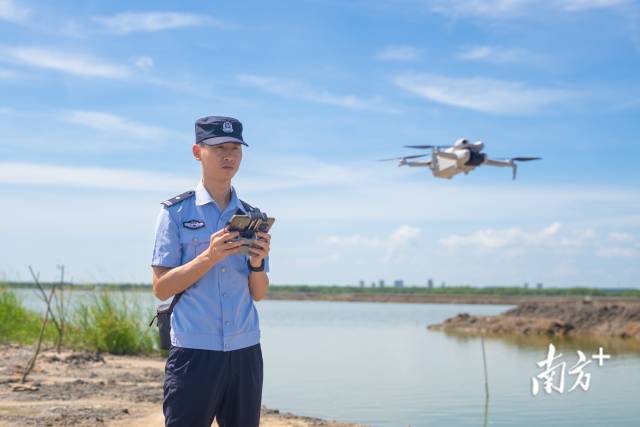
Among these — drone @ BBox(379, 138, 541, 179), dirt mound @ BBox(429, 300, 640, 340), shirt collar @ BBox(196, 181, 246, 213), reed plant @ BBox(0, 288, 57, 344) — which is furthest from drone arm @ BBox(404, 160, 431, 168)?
dirt mound @ BBox(429, 300, 640, 340)

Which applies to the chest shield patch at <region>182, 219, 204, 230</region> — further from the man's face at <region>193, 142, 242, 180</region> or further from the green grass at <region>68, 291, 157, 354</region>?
the green grass at <region>68, 291, 157, 354</region>

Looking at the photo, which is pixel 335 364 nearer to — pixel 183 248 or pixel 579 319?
pixel 183 248

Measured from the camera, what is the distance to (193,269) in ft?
9.92

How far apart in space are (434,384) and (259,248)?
31.8ft

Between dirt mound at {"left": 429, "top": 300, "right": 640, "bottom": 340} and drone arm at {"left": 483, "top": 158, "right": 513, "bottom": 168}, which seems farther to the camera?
dirt mound at {"left": 429, "top": 300, "right": 640, "bottom": 340}

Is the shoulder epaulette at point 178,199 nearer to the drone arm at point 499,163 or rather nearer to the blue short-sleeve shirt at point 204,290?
the blue short-sleeve shirt at point 204,290

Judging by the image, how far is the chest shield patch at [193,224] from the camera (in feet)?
10.5

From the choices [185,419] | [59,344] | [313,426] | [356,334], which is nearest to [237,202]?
[185,419]

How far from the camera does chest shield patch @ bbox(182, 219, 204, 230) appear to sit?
10.5ft

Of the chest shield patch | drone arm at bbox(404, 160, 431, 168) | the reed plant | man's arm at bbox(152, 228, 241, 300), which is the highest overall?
drone arm at bbox(404, 160, 431, 168)

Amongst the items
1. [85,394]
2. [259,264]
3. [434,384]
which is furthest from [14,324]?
[259,264]

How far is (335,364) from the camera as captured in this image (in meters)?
14.9

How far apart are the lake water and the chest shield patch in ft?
15.6

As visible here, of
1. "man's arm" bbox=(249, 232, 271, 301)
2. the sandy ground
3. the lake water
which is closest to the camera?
"man's arm" bbox=(249, 232, 271, 301)
